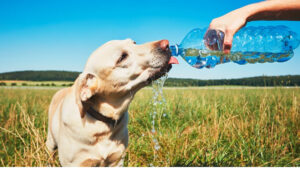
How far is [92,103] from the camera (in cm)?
232

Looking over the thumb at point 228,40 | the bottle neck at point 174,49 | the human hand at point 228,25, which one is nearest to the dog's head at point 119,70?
the bottle neck at point 174,49

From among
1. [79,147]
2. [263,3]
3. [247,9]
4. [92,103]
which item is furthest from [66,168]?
[263,3]

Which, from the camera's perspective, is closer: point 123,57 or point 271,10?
point 271,10

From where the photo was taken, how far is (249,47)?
3.21m

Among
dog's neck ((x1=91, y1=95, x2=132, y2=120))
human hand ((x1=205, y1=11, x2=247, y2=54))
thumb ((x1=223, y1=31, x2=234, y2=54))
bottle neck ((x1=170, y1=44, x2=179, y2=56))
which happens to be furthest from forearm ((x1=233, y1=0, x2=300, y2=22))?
dog's neck ((x1=91, y1=95, x2=132, y2=120))

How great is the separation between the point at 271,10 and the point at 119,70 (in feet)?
5.63

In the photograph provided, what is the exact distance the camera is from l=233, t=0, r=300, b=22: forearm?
1.92 metres

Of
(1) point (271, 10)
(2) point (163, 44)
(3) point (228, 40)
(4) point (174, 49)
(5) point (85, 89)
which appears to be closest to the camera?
(3) point (228, 40)

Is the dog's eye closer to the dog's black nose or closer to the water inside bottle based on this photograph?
the dog's black nose

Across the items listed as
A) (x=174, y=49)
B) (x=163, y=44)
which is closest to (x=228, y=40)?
(x=163, y=44)

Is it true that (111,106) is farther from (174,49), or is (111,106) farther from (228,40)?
(228,40)

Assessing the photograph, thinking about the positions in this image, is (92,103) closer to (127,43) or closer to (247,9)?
(127,43)

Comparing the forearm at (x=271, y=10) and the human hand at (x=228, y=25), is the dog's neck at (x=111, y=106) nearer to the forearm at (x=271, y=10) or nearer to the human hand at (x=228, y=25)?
the human hand at (x=228, y=25)

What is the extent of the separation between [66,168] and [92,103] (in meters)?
0.81
